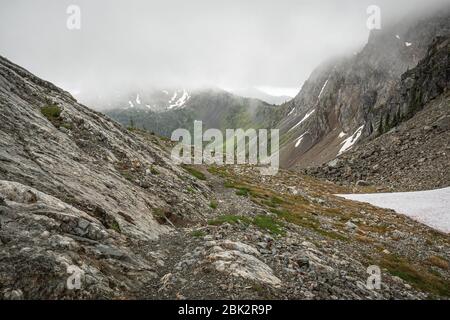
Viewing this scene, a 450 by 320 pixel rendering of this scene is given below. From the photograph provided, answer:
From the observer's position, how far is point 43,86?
39.2 metres

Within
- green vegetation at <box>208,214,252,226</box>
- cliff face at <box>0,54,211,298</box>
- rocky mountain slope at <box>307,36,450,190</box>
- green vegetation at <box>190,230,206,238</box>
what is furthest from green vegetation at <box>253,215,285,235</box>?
rocky mountain slope at <box>307,36,450,190</box>

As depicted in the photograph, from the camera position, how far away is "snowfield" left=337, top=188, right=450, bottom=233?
43250 millimetres

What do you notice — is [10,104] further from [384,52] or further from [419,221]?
[384,52]

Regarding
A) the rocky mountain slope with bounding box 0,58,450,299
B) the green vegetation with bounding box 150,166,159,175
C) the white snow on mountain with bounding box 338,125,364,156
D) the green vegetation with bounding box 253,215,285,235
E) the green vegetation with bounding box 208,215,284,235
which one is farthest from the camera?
the white snow on mountain with bounding box 338,125,364,156

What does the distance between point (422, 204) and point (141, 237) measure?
4659cm

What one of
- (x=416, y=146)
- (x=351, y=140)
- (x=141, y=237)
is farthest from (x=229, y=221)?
(x=351, y=140)

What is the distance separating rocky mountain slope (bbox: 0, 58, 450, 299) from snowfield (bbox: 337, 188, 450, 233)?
22.3 ft

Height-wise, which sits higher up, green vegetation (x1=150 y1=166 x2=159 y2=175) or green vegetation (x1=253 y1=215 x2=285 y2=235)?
green vegetation (x1=150 y1=166 x2=159 y2=175)

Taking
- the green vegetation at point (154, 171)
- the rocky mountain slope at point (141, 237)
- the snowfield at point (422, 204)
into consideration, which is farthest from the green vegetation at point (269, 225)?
the snowfield at point (422, 204)

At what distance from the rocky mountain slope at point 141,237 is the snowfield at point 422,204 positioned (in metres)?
6.79

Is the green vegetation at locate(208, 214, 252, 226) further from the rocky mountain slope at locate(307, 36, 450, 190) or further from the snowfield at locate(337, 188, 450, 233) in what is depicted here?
the rocky mountain slope at locate(307, 36, 450, 190)

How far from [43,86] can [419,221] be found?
5105cm
